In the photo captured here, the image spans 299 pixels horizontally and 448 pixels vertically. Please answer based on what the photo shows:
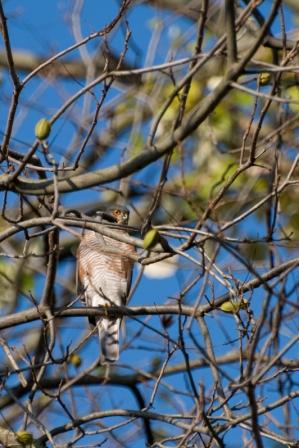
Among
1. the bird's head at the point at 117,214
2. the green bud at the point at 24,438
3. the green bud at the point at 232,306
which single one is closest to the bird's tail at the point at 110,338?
the bird's head at the point at 117,214

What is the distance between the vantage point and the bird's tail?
5.94 meters

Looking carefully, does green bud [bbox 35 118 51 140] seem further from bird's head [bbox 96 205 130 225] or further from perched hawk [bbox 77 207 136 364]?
bird's head [bbox 96 205 130 225]

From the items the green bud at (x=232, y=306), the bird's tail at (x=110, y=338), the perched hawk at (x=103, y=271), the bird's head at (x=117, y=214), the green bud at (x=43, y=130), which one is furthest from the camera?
the bird's head at (x=117, y=214)

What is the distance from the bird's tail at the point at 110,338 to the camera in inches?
234

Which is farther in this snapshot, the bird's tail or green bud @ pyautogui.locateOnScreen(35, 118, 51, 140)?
the bird's tail

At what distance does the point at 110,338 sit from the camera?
19.7 feet

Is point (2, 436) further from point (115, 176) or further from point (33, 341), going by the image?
point (33, 341)

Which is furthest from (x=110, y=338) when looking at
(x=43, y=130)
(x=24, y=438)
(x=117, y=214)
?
(x=43, y=130)

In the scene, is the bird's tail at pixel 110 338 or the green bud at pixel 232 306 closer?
the green bud at pixel 232 306

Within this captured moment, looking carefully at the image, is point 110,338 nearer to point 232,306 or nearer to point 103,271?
point 103,271

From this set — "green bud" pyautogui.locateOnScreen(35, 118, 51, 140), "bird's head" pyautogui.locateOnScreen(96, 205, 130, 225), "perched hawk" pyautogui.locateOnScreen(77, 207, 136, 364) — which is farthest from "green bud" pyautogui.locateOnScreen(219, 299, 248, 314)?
"bird's head" pyautogui.locateOnScreen(96, 205, 130, 225)

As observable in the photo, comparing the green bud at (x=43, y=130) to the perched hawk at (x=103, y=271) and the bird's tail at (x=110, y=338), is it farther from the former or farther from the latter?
the perched hawk at (x=103, y=271)

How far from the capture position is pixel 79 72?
9742 millimetres

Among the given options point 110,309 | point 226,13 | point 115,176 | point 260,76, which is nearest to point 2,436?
point 110,309
